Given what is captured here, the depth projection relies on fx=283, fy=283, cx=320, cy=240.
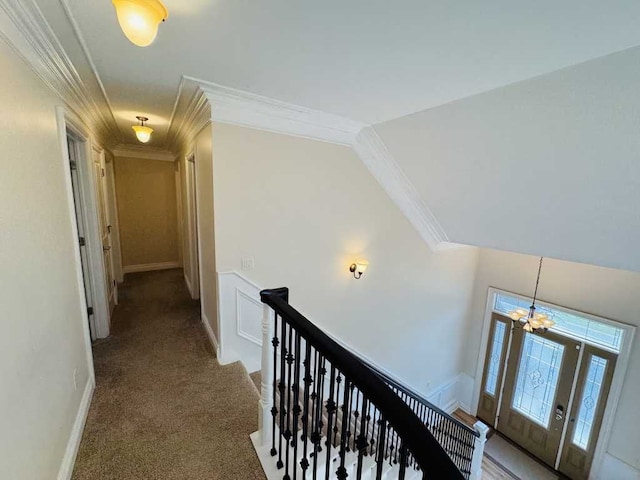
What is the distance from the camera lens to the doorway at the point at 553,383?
4.20 metres

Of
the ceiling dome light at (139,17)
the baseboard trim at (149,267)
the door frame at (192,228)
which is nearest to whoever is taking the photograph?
the ceiling dome light at (139,17)

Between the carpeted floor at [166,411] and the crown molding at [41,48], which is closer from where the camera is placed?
the crown molding at [41,48]

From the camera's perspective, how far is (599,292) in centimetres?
414

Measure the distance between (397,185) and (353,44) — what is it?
89.7 inches

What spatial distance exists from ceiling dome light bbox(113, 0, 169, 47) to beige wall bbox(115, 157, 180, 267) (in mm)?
4912

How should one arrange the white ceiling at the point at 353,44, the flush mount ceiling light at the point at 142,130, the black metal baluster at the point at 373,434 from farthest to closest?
1. the flush mount ceiling light at the point at 142,130
2. the white ceiling at the point at 353,44
3. the black metal baluster at the point at 373,434

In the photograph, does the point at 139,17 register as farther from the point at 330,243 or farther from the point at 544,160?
the point at 544,160

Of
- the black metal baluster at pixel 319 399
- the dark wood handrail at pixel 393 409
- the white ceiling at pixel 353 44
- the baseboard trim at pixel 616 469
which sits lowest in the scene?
the baseboard trim at pixel 616 469

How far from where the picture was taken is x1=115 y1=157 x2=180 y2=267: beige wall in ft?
17.3

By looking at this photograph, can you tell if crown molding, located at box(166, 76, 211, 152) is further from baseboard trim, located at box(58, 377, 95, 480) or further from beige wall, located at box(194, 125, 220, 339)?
baseboard trim, located at box(58, 377, 95, 480)

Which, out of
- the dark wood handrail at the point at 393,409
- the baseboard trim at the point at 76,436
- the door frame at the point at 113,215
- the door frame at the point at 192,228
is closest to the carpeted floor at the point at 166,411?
the baseboard trim at the point at 76,436

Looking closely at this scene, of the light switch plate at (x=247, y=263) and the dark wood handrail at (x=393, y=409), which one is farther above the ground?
the dark wood handrail at (x=393, y=409)

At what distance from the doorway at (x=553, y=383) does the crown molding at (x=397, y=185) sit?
240 centimetres

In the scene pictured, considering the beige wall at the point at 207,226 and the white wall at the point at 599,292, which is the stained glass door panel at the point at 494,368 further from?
the beige wall at the point at 207,226
